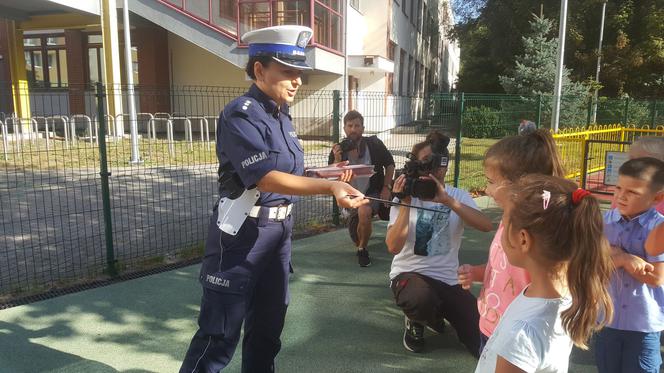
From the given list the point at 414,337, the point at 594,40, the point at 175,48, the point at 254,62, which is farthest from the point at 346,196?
the point at 594,40

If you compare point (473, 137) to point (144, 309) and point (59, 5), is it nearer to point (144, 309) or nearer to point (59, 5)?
point (144, 309)

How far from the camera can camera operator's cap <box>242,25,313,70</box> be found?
7.66 ft

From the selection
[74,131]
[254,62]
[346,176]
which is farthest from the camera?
[74,131]

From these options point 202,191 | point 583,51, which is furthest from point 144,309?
point 583,51

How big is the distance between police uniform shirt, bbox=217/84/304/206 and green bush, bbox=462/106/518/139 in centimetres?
815

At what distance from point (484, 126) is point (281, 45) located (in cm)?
853

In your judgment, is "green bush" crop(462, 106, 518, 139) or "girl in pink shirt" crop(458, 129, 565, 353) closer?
"girl in pink shirt" crop(458, 129, 565, 353)

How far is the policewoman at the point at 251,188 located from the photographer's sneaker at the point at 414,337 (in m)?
1.30

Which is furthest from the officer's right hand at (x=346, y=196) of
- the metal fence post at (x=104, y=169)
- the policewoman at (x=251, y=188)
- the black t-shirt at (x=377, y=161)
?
the black t-shirt at (x=377, y=161)

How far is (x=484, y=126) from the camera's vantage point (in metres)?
10.2

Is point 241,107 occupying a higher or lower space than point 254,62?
lower

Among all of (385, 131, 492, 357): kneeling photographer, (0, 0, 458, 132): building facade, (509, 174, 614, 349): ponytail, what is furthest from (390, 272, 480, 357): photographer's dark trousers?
(0, 0, 458, 132): building facade

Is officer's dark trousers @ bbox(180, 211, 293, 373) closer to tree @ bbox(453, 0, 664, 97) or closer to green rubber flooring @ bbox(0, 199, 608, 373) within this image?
green rubber flooring @ bbox(0, 199, 608, 373)

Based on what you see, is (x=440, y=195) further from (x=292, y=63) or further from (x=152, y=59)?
(x=152, y=59)
